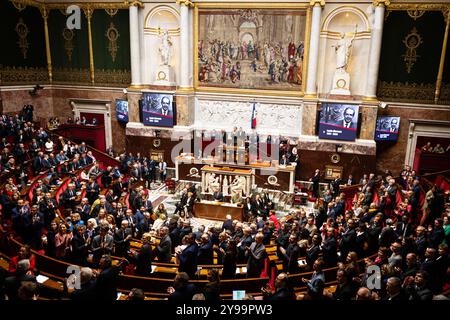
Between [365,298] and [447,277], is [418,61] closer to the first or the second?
[447,277]

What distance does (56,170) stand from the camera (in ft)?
48.4

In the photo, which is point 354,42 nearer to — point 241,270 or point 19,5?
point 241,270

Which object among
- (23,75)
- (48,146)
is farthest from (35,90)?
(48,146)

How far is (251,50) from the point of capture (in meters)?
19.1

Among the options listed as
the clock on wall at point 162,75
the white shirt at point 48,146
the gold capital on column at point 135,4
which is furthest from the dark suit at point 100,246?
the gold capital on column at point 135,4

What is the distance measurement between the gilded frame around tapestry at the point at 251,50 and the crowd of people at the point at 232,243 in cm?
742

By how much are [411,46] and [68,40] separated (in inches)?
742

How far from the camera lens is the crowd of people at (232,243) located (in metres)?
5.20

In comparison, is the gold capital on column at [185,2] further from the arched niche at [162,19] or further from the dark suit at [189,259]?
the dark suit at [189,259]

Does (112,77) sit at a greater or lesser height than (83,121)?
greater

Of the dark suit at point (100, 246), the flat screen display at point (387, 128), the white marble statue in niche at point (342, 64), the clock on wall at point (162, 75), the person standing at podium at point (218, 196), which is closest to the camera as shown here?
the dark suit at point (100, 246)

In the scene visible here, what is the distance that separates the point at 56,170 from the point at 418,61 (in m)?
17.3

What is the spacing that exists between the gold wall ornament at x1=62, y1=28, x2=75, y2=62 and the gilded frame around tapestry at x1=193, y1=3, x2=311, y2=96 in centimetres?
769
